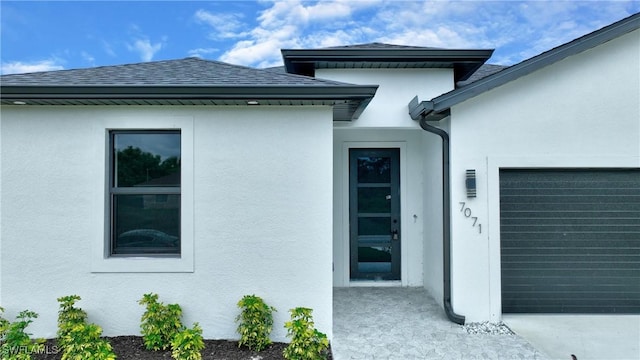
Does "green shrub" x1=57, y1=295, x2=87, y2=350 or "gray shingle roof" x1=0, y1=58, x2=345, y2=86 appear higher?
"gray shingle roof" x1=0, y1=58, x2=345, y2=86

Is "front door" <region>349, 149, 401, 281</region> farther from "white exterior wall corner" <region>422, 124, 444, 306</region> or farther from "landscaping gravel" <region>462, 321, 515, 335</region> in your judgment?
"landscaping gravel" <region>462, 321, 515, 335</region>

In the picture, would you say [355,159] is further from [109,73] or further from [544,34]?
[544,34]

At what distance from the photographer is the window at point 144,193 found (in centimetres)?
511

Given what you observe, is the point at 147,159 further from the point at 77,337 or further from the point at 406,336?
the point at 406,336

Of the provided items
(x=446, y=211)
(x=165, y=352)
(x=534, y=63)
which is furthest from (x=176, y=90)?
(x=534, y=63)

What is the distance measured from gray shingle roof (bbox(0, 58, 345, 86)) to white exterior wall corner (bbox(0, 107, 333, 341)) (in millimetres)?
397

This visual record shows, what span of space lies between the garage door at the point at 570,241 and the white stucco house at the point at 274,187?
0.02m

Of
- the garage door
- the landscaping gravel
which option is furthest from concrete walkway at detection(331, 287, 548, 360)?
the garage door

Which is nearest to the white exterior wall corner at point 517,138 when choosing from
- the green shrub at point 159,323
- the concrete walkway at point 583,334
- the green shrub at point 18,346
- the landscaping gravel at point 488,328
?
the landscaping gravel at point 488,328

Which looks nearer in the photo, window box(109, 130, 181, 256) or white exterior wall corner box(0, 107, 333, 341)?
white exterior wall corner box(0, 107, 333, 341)

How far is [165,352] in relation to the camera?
457cm

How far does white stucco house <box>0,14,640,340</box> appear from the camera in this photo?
4.97m

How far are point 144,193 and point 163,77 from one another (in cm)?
170

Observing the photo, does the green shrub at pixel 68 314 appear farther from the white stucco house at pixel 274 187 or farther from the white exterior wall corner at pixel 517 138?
the white exterior wall corner at pixel 517 138
